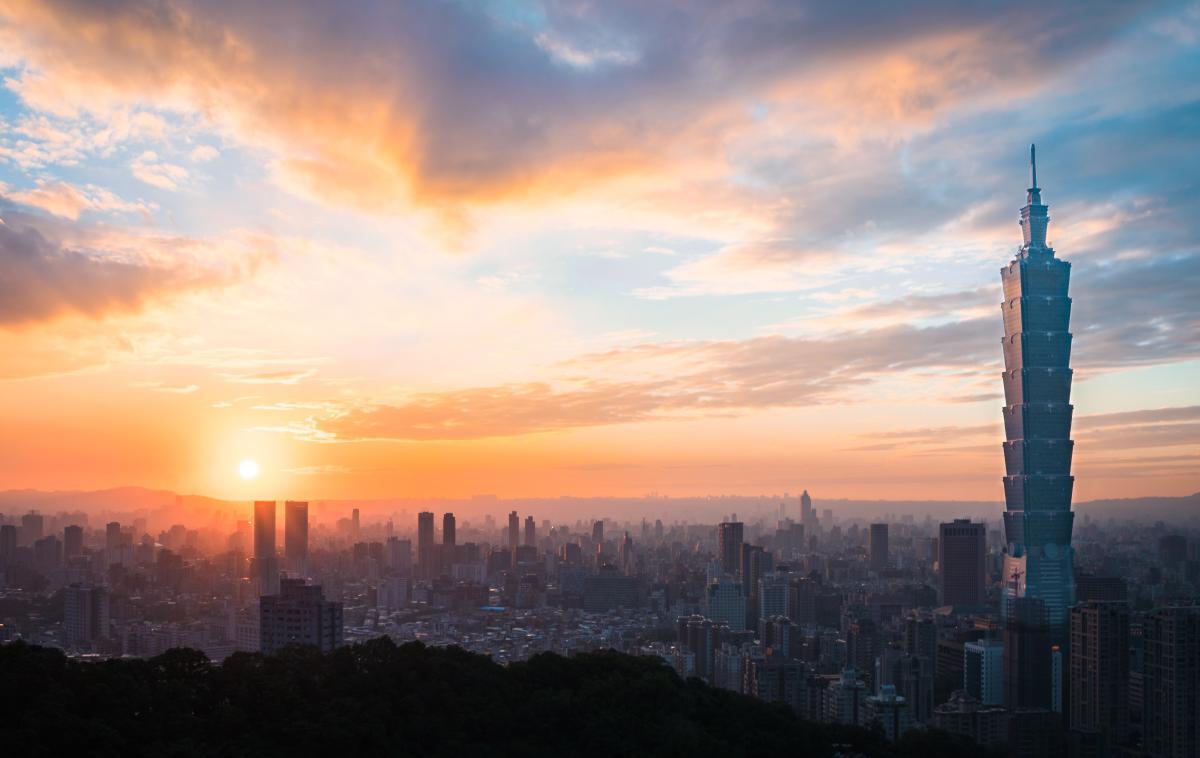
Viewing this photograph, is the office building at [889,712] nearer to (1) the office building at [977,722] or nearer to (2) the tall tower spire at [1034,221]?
(1) the office building at [977,722]

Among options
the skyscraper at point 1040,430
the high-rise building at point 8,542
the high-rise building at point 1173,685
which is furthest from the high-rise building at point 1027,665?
the high-rise building at point 8,542

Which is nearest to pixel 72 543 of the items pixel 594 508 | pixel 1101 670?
pixel 1101 670

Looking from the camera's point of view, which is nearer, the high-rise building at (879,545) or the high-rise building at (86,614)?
the high-rise building at (86,614)

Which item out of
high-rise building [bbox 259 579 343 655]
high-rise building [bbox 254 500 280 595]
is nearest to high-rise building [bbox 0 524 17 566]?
high-rise building [bbox 254 500 280 595]

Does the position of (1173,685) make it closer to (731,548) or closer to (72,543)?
(731,548)

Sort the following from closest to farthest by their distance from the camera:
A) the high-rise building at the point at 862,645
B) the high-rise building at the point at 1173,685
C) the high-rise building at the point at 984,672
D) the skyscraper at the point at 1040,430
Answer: the high-rise building at the point at 1173,685 → the high-rise building at the point at 984,672 → the high-rise building at the point at 862,645 → the skyscraper at the point at 1040,430

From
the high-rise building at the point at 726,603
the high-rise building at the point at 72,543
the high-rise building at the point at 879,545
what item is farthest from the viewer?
the high-rise building at the point at 879,545

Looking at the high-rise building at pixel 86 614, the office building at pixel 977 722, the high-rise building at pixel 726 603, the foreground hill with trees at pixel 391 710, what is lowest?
the high-rise building at pixel 726 603

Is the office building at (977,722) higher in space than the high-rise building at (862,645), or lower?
higher
